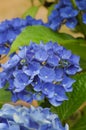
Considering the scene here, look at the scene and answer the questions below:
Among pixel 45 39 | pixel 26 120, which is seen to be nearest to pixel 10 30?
pixel 45 39

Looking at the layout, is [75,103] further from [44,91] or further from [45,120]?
[45,120]

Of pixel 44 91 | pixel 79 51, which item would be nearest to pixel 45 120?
pixel 44 91

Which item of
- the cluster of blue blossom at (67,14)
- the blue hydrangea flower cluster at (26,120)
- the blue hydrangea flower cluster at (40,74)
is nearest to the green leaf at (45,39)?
the cluster of blue blossom at (67,14)

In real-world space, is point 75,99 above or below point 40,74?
below

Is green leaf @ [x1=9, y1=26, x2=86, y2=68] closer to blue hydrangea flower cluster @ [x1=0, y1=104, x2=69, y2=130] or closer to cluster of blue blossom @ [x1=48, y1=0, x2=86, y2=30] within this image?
cluster of blue blossom @ [x1=48, y1=0, x2=86, y2=30]

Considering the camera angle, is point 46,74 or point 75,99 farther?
point 75,99

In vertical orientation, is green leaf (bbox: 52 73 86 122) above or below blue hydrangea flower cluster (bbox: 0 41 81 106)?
below

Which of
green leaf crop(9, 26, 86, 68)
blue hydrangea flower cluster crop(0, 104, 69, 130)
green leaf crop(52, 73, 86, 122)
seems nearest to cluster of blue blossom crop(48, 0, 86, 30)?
green leaf crop(9, 26, 86, 68)

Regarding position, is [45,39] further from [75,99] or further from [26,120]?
[26,120]
